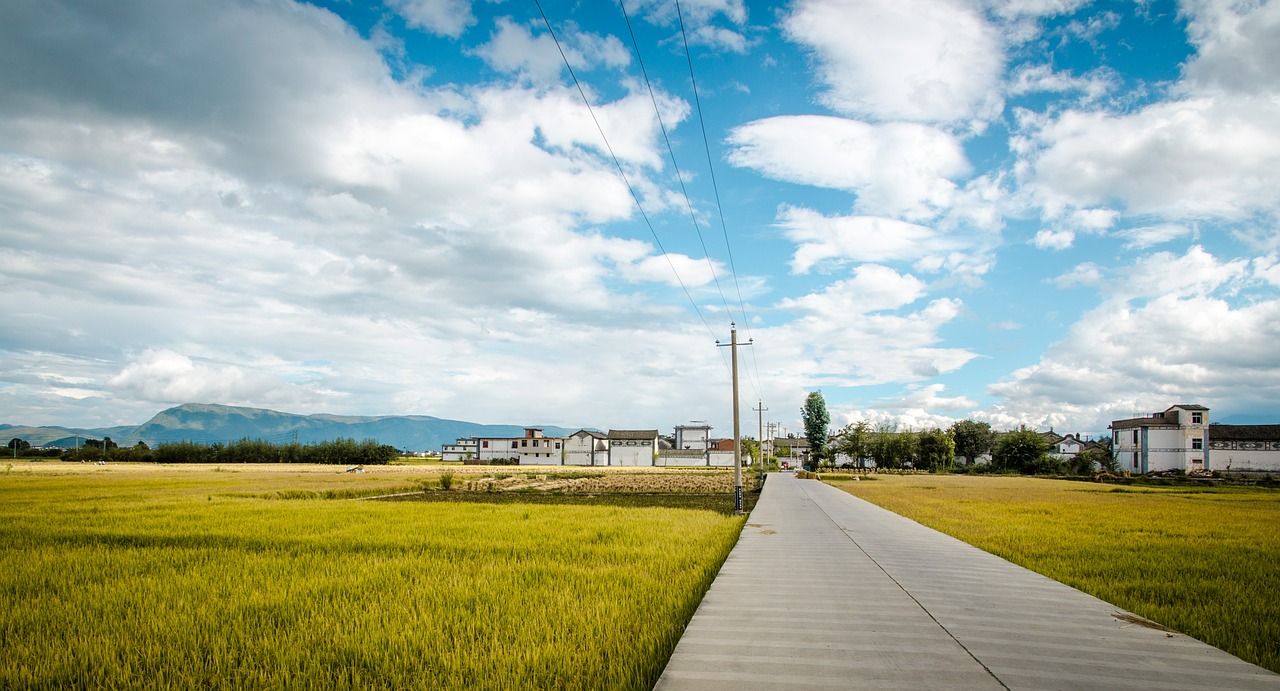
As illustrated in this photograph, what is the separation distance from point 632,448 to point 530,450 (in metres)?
17.4

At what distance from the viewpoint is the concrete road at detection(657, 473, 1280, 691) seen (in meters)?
4.43

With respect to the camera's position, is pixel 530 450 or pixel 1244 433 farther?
pixel 530 450

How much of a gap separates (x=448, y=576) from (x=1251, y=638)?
29.8 ft

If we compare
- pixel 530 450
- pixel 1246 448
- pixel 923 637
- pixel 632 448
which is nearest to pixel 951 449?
pixel 1246 448

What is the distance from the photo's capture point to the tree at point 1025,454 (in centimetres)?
7519

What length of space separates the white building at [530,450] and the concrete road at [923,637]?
9880 centimetres

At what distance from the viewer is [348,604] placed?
24.2ft

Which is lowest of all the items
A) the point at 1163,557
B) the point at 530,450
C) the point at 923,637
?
the point at 530,450

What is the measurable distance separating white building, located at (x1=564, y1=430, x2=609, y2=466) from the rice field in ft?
301

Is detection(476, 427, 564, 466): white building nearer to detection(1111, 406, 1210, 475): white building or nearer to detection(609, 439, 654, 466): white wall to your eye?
detection(609, 439, 654, 466): white wall

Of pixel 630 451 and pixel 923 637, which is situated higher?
pixel 923 637

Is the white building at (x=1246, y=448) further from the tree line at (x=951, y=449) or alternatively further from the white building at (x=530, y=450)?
the white building at (x=530, y=450)

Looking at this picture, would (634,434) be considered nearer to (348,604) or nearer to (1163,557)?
(1163,557)

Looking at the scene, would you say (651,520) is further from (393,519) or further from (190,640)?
(190,640)
